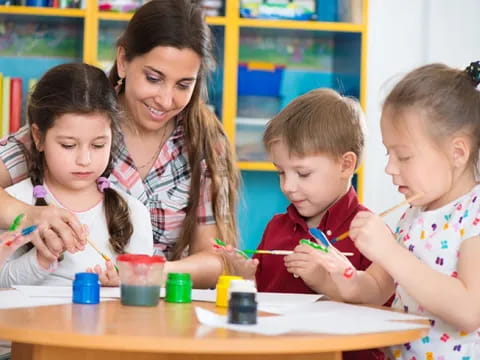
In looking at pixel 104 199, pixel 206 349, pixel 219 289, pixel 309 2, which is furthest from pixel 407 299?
pixel 309 2

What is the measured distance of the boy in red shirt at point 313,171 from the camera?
1.96 m

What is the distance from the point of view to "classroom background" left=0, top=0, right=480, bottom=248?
3.49 m

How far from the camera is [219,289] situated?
146 cm

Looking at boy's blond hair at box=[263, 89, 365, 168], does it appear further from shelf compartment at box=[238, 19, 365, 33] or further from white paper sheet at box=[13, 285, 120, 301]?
shelf compartment at box=[238, 19, 365, 33]

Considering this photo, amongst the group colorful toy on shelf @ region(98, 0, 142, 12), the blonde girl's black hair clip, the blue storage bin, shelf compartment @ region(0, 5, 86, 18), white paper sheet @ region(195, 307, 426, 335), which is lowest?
white paper sheet @ region(195, 307, 426, 335)

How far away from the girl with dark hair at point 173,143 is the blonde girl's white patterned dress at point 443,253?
2.51 ft

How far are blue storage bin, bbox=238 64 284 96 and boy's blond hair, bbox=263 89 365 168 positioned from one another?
1.51 metres

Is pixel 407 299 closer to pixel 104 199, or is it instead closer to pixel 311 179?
pixel 311 179

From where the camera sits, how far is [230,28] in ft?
11.5

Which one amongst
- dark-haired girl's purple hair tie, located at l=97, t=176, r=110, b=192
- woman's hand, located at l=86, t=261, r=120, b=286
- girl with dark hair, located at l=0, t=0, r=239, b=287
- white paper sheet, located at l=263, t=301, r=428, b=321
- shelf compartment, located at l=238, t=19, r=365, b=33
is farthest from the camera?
shelf compartment, located at l=238, t=19, r=365, b=33

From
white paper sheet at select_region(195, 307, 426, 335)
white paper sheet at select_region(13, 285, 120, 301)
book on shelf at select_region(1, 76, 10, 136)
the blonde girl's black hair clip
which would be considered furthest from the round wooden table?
book on shelf at select_region(1, 76, 10, 136)

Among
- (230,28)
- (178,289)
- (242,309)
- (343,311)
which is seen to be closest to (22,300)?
(178,289)

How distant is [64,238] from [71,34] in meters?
2.05

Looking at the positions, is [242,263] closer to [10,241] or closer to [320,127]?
[320,127]
